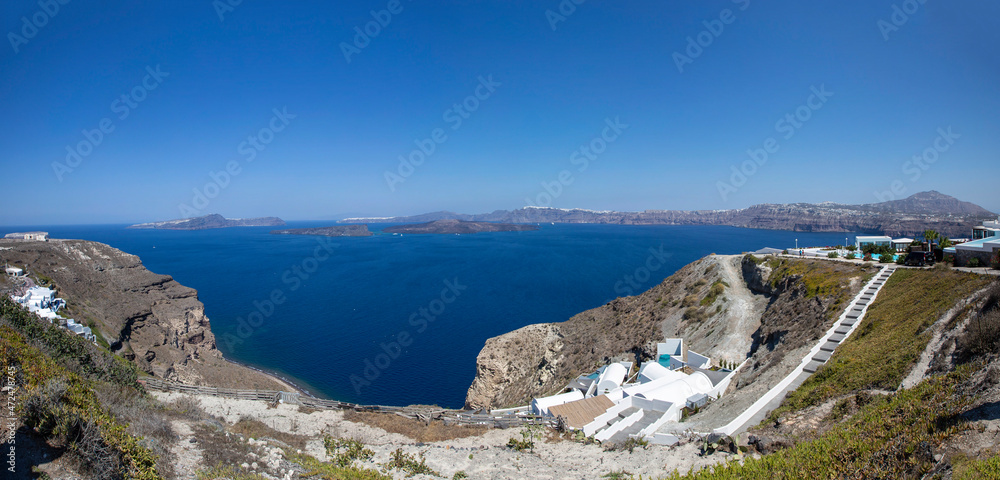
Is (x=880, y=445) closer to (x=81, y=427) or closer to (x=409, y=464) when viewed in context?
(x=409, y=464)

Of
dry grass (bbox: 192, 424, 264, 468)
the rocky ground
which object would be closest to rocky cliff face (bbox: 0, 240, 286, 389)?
the rocky ground

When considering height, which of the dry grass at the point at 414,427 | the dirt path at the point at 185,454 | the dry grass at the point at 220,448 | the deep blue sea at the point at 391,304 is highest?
the dirt path at the point at 185,454

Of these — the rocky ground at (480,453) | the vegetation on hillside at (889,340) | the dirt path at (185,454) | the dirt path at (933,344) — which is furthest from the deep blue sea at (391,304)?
the dirt path at (933,344)

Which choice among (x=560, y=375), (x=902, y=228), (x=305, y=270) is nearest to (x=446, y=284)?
(x=305, y=270)

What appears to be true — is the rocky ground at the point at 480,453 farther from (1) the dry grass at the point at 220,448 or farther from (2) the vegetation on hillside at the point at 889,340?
(2) the vegetation on hillside at the point at 889,340

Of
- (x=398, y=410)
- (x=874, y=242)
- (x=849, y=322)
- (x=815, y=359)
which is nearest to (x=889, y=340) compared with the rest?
(x=815, y=359)

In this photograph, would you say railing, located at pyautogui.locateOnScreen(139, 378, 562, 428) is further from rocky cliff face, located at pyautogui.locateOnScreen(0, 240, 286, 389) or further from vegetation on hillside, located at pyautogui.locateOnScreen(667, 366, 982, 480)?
rocky cliff face, located at pyautogui.locateOnScreen(0, 240, 286, 389)
